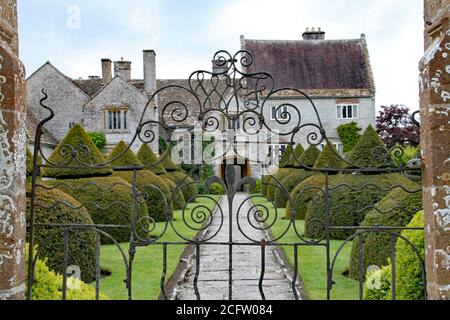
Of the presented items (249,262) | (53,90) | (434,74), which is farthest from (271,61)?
(434,74)

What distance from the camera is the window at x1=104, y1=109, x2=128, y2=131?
3056 cm

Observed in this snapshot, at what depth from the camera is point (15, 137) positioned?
9.93ft

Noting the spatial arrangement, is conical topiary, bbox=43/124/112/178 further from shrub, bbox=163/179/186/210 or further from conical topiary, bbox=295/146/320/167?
conical topiary, bbox=295/146/320/167

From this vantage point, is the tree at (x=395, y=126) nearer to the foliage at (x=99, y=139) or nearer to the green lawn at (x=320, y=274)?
the foliage at (x=99, y=139)

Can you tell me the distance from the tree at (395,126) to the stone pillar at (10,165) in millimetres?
31746

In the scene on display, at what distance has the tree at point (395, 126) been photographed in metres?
32.6

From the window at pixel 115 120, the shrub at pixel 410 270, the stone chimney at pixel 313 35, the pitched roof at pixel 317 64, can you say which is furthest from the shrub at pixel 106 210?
the stone chimney at pixel 313 35

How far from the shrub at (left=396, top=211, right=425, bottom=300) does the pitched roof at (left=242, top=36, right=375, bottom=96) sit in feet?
91.1

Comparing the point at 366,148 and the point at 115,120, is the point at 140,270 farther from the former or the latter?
the point at 115,120

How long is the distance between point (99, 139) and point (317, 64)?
15.5m

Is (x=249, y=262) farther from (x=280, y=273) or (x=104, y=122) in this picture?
(x=104, y=122)

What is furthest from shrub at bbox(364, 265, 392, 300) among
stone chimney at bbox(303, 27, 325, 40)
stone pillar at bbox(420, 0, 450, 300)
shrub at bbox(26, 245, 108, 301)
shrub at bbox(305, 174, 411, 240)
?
stone chimney at bbox(303, 27, 325, 40)

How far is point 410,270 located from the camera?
463 centimetres
